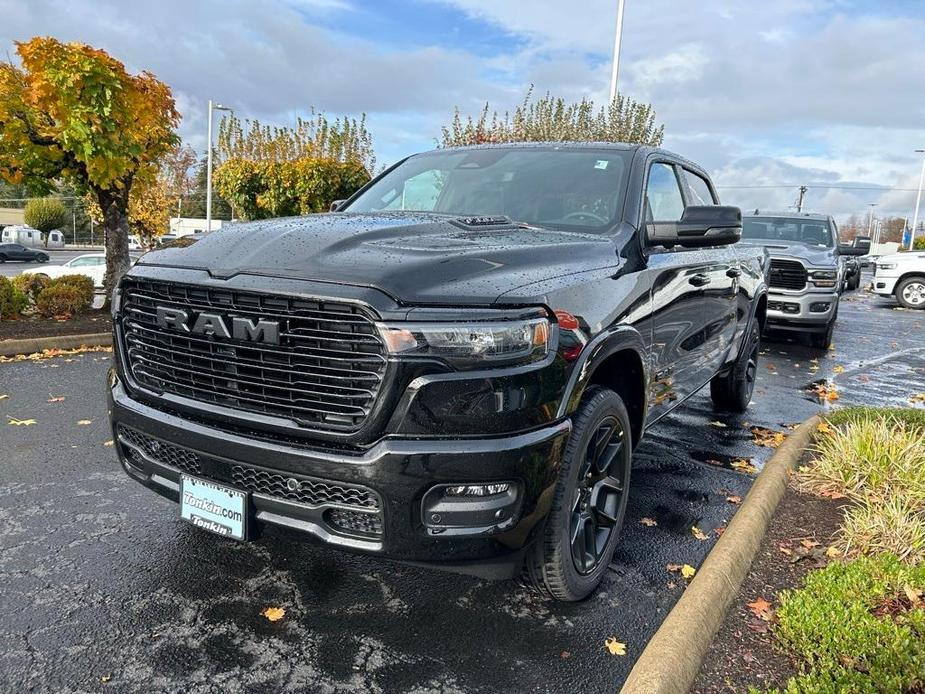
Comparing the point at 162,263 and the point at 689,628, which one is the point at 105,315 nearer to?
the point at 162,263

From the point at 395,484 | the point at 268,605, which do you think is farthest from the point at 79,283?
the point at 395,484

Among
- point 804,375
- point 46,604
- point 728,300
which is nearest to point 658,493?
point 728,300

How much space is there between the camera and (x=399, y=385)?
218 cm

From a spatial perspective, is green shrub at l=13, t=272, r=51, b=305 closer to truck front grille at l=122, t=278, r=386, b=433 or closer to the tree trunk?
the tree trunk

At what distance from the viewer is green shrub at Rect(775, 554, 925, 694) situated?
7.07 ft

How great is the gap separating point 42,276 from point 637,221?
8930 mm

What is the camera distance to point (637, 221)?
343 centimetres

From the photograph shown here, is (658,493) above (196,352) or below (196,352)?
below

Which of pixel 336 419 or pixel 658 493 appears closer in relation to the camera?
pixel 336 419

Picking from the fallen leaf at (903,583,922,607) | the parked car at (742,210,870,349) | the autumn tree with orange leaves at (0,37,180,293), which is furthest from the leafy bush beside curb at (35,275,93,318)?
the fallen leaf at (903,583,922,607)

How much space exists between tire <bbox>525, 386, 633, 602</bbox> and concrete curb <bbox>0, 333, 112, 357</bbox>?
6977 millimetres

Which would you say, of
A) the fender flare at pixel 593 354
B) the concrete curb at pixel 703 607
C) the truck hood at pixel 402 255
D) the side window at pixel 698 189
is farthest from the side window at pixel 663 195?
the concrete curb at pixel 703 607

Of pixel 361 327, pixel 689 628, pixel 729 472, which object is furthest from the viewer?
pixel 729 472

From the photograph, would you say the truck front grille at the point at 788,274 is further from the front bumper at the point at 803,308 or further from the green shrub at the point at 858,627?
the green shrub at the point at 858,627
